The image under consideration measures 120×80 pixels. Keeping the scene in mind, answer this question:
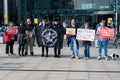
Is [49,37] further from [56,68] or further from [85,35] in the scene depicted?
[56,68]

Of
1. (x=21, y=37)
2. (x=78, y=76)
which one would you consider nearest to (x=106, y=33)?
(x=21, y=37)

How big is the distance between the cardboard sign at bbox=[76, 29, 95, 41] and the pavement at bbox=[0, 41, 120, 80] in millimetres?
867

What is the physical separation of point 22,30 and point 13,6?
122 feet

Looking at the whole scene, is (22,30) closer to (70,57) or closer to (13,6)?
(70,57)

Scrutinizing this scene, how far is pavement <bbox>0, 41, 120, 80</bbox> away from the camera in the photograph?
→ 43.2 feet

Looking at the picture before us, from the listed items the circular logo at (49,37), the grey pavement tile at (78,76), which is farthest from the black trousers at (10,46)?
the grey pavement tile at (78,76)

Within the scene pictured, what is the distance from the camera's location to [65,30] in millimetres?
18547

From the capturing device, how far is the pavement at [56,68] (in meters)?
13.2

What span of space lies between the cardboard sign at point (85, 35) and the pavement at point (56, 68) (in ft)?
2.84

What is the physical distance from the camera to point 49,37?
19.0 m

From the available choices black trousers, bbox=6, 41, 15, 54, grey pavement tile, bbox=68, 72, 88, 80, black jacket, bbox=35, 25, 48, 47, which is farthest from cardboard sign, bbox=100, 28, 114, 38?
grey pavement tile, bbox=68, 72, 88, 80

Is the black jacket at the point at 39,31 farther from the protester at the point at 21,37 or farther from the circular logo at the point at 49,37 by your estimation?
the protester at the point at 21,37

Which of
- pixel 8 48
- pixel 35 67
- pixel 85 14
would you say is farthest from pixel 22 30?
pixel 85 14

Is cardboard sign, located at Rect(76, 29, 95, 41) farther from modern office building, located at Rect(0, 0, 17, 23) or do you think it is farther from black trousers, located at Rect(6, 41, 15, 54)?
modern office building, located at Rect(0, 0, 17, 23)
